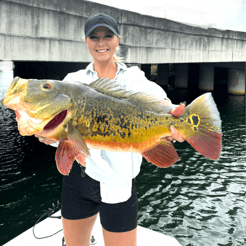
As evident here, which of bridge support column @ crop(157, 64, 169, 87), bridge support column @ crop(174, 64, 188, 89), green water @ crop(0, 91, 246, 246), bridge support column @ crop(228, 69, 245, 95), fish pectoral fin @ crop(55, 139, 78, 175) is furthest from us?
bridge support column @ crop(157, 64, 169, 87)

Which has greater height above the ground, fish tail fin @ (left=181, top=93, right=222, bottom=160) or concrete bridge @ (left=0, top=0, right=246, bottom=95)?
concrete bridge @ (left=0, top=0, right=246, bottom=95)

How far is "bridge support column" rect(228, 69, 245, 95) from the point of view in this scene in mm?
31619

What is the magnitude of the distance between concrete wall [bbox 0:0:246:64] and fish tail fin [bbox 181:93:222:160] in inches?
120

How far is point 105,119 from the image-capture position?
2180 millimetres

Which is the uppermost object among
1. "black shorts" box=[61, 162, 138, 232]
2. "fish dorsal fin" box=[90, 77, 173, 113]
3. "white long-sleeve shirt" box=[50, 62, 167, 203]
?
"fish dorsal fin" box=[90, 77, 173, 113]

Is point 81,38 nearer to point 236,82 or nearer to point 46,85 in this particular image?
point 46,85

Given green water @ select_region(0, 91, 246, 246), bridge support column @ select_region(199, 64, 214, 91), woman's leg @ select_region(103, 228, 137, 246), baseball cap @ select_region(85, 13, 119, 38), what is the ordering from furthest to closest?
bridge support column @ select_region(199, 64, 214, 91)
green water @ select_region(0, 91, 246, 246)
woman's leg @ select_region(103, 228, 137, 246)
baseball cap @ select_region(85, 13, 119, 38)

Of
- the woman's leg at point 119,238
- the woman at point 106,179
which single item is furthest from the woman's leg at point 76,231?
the woman's leg at point 119,238

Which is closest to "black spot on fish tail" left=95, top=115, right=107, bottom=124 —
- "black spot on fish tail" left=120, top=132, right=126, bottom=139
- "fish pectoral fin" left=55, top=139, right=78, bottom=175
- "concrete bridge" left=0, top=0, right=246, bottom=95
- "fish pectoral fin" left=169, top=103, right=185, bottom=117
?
"black spot on fish tail" left=120, top=132, right=126, bottom=139

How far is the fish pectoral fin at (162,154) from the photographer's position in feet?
7.36

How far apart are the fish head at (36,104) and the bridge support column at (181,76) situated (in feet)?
114

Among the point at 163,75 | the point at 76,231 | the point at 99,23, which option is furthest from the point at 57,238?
the point at 163,75

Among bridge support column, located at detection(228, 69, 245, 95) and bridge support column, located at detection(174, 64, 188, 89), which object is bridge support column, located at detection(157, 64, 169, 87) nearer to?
bridge support column, located at detection(174, 64, 188, 89)

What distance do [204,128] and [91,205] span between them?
1.53 m
